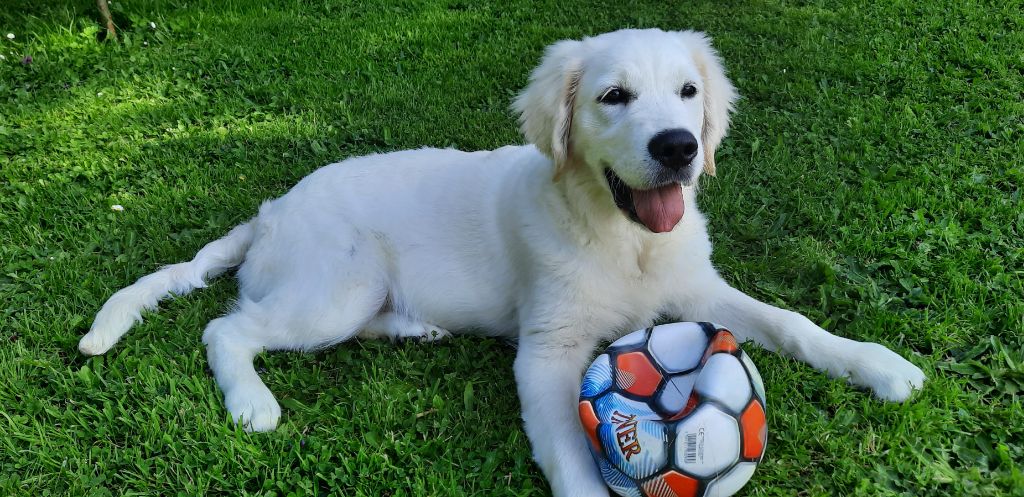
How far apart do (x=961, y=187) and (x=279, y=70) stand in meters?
5.13

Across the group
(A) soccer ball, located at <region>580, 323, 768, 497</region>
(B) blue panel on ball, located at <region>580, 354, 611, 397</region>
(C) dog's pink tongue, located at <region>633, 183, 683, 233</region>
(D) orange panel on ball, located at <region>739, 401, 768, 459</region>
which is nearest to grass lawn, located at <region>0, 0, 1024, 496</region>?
(D) orange panel on ball, located at <region>739, 401, 768, 459</region>

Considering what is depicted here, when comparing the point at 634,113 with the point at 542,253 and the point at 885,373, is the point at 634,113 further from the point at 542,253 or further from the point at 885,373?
Result: the point at 885,373

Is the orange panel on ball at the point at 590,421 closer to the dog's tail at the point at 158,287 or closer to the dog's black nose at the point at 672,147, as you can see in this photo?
the dog's black nose at the point at 672,147

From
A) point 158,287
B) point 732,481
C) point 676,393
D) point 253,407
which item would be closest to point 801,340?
point 676,393

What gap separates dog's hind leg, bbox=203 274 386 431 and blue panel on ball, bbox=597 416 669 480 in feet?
4.58

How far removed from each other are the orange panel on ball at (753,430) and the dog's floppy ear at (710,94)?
111cm

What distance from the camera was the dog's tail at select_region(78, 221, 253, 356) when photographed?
9.81 feet

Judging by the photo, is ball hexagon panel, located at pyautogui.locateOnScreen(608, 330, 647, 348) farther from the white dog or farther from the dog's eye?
→ the dog's eye

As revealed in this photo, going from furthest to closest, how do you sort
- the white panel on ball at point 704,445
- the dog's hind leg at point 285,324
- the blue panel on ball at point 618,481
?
the dog's hind leg at point 285,324 → the blue panel on ball at point 618,481 → the white panel on ball at point 704,445

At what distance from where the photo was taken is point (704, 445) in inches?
78.5

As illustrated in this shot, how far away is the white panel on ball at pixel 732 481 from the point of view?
6.66 ft

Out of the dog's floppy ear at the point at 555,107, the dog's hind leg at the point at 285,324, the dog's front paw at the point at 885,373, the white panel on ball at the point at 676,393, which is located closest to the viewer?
the white panel on ball at the point at 676,393

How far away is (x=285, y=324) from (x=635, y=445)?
171cm

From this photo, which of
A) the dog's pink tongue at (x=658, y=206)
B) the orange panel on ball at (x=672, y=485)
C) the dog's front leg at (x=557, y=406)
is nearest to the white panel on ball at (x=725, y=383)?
the orange panel on ball at (x=672, y=485)
